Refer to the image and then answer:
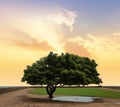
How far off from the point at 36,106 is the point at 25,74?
A: 51.6 ft

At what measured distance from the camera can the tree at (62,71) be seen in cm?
4731

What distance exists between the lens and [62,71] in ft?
154

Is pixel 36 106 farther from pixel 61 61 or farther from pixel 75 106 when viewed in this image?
pixel 61 61

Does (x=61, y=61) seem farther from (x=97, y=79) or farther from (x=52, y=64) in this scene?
(x=97, y=79)

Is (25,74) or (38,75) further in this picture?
(25,74)

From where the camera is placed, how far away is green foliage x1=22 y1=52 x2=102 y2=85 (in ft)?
155

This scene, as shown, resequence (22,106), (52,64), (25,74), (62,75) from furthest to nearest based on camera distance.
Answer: (25,74) < (52,64) < (62,75) < (22,106)

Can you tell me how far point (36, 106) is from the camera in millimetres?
39000

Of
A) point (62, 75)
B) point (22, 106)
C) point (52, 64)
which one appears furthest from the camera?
point (52, 64)

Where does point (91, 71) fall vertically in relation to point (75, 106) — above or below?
above

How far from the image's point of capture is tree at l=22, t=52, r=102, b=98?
47.3 meters

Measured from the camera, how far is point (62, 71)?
154 feet

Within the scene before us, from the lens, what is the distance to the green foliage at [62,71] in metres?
47.3

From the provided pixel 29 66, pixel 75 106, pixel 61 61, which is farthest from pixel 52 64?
pixel 75 106
